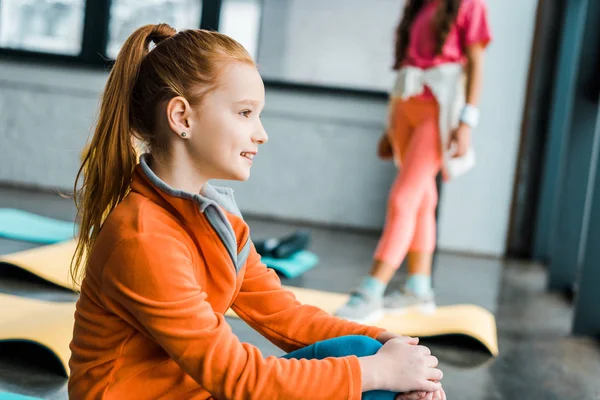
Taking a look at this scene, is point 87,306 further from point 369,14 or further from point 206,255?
point 369,14

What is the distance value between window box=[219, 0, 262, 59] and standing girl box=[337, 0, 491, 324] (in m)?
2.75

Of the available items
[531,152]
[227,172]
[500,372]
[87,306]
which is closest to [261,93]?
[227,172]

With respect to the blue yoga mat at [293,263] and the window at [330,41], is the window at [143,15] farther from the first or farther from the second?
the blue yoga mat at [293,263]

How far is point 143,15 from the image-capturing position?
5438mm

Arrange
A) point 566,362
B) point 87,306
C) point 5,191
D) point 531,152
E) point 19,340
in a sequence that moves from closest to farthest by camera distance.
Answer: point 87,306
point 19,340
point 566,362
point 531,152
point 5,191

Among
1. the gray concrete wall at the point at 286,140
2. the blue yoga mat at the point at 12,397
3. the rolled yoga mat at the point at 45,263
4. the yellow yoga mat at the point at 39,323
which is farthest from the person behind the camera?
the gray concrete wall at the point at 286,140

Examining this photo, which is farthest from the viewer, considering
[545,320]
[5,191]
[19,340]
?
[5,191]

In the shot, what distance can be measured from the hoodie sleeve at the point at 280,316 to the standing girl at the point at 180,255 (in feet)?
0.27

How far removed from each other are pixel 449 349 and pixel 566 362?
360 millimetres

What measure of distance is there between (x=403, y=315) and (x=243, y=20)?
3.22 meters

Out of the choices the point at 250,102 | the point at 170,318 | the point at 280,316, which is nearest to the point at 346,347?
the point at 280,316

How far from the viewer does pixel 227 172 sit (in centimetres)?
120

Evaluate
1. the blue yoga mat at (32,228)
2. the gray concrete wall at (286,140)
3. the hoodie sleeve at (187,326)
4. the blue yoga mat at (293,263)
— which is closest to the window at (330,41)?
the gray concrete wall at (286,140)

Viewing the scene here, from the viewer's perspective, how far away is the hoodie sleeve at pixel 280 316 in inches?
53.3
